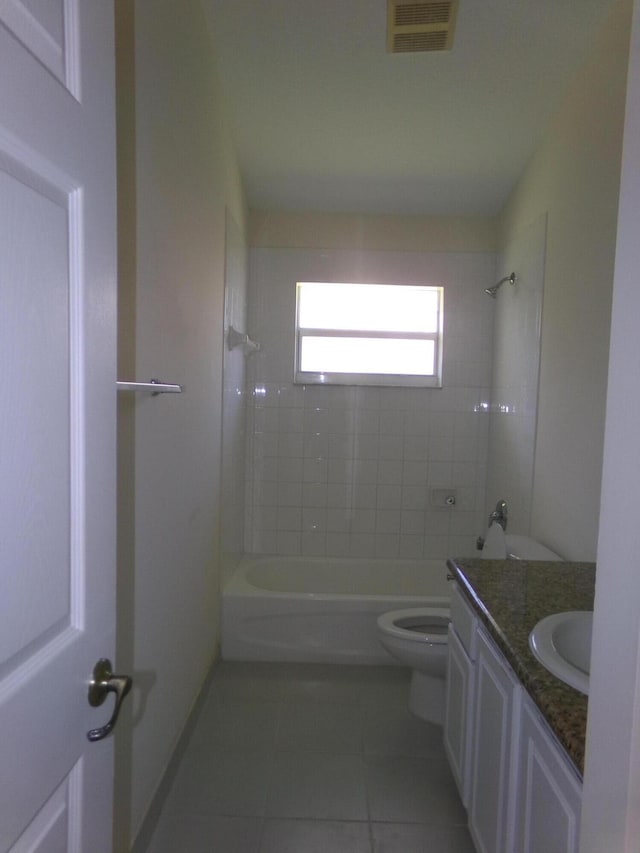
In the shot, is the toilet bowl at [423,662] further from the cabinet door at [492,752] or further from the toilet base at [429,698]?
the cabinet door at [492,752]

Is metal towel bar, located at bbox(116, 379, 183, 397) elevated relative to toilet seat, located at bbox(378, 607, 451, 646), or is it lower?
elevated

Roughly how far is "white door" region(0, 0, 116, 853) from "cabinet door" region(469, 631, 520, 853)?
0.90 metres

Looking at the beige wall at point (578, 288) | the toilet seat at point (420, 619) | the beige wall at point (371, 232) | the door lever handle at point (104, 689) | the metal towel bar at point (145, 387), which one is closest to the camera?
the door lever handle at point (104, 689)

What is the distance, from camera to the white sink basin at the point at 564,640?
4.17 ft

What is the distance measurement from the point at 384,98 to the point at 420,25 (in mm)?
563

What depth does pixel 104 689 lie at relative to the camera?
2.85 feet

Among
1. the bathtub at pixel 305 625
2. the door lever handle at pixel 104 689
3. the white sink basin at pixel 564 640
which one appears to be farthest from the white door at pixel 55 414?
the bathtub at pixel 305 625

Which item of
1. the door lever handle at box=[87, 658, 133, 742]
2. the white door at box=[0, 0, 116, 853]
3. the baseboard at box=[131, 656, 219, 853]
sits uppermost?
the white door at box=[0, 0, 116, 853]

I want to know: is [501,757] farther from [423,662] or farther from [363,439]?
[363,439]

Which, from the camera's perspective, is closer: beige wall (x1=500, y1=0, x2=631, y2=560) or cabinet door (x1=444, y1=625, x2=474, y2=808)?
cabinet door (x1=444, y1=625, x2=474, y2=808)

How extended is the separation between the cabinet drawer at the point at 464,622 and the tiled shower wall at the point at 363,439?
1.81m

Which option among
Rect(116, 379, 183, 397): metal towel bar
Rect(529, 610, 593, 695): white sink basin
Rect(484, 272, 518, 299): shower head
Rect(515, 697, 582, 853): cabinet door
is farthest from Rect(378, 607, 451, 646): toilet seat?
Rect(484, 272, 518, 299): shower head

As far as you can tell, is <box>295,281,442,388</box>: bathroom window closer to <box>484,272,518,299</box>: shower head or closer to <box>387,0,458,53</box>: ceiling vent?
<box>484,272,518,299</box>: shower head

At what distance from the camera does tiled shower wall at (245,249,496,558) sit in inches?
151
